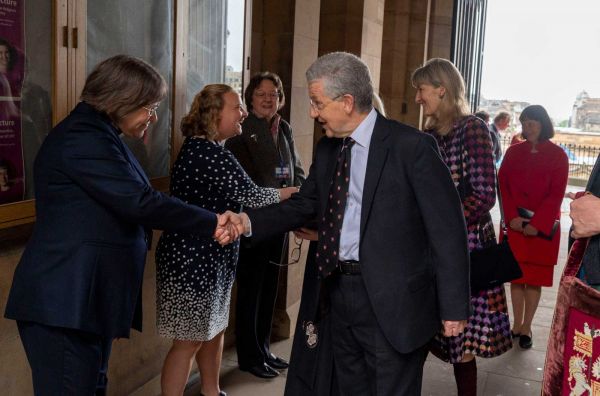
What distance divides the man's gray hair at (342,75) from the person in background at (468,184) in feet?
3.56

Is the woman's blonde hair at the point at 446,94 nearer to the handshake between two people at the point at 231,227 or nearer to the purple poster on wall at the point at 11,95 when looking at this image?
the handshake between two people at the point at 231,227

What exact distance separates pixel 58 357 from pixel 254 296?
1.97m

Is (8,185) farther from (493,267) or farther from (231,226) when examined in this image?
(493,267)

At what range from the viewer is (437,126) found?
3.43m

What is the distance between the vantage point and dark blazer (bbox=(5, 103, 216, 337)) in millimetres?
2225

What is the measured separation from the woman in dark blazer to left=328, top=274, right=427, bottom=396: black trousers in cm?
80

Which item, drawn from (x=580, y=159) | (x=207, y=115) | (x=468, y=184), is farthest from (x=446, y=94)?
(x=580, y=159)

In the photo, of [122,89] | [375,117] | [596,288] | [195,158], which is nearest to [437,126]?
[375,117]

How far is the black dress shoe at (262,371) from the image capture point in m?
4.18

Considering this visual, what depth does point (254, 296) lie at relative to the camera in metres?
4.18

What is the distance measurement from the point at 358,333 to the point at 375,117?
2.75 ft

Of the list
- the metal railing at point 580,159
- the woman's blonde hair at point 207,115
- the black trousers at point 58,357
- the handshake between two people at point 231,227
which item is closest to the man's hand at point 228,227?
the handshake between two people at point 231,227

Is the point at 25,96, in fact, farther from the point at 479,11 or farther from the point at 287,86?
the point at 479,11

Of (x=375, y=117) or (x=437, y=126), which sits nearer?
(x=375, y=117)
